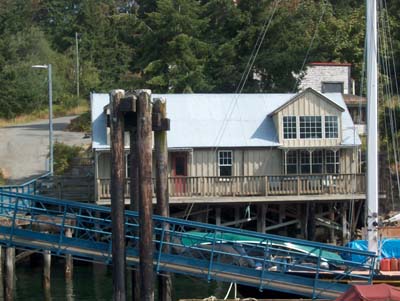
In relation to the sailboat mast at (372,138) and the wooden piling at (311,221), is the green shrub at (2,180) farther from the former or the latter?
the sailboat mast at (372,138)

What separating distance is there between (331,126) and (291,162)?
7.76 ft

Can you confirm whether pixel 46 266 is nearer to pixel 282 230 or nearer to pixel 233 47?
pixel 282 230

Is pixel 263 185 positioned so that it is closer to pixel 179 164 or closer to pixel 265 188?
pixel 265 188

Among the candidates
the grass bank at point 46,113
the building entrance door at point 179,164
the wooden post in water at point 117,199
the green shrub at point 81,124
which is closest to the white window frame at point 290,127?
the building entrance door at point 179,164

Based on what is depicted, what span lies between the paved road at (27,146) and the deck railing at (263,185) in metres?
15.5

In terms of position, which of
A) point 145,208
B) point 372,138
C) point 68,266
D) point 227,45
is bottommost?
point 68,266

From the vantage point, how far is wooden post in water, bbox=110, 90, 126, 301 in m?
25.3

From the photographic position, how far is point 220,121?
4419 centimetres

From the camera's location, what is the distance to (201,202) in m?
40.9

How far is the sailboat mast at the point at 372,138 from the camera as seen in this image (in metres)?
28.8

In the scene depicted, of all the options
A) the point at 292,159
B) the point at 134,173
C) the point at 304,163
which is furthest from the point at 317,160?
the point at 134,173

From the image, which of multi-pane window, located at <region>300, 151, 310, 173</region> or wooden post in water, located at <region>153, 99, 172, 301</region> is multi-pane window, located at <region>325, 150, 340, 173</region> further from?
wooden post in water, located at <region>153, 99, 172, 301</region>

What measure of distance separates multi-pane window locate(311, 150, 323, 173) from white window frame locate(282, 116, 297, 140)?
4.72 feet

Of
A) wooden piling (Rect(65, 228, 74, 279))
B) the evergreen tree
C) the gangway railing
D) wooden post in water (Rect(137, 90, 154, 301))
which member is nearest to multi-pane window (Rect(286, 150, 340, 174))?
wooden piling (Rect(65, 228, 74, 279))
